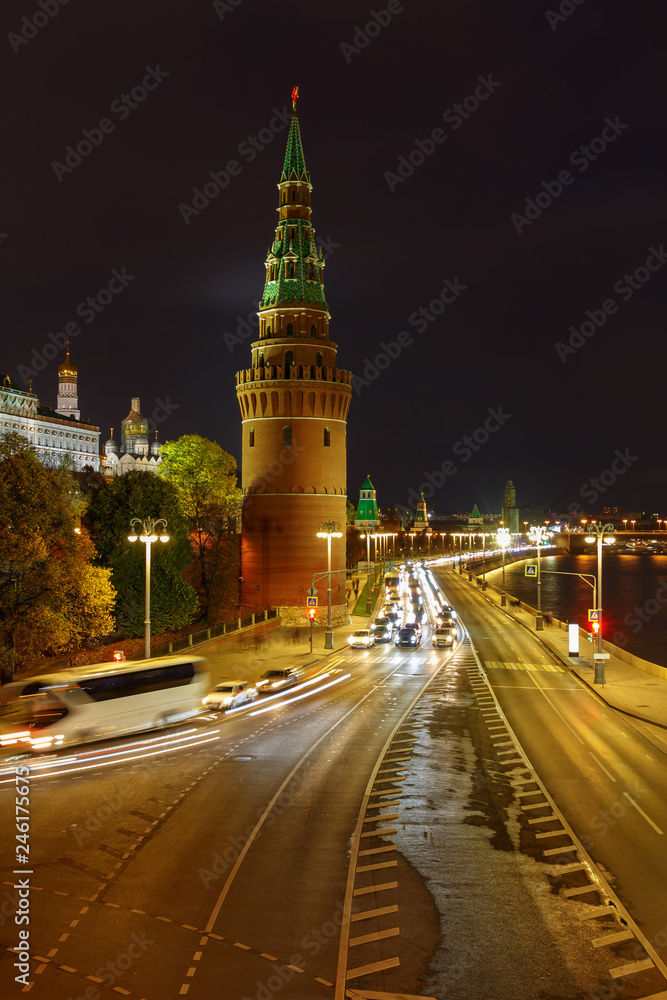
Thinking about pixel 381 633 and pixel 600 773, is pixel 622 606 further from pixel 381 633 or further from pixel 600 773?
A: pixel 600 773

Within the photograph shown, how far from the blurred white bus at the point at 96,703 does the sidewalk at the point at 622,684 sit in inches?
741

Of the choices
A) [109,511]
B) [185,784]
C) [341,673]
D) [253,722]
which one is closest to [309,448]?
[109,511]

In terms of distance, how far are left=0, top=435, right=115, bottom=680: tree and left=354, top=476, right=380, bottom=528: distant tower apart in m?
147

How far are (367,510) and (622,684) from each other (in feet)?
496

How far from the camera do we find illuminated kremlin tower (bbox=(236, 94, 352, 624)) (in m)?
68.0

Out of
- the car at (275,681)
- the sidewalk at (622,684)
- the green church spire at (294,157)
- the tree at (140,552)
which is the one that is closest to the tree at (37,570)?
the car at (275,681)

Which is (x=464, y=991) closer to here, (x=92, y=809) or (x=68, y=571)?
(x=92, y=809)

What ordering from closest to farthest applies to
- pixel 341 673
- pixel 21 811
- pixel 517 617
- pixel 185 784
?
pixel 21 811, pixel 185 784, pixel 341 673, pixel 517 617

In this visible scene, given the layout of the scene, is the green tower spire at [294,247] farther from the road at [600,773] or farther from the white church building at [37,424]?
the white church building at [37,424]

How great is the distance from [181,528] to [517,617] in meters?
37.2

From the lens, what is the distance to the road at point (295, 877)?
A: 12781mm

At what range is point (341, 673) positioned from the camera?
152 feet

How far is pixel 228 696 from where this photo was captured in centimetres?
3538

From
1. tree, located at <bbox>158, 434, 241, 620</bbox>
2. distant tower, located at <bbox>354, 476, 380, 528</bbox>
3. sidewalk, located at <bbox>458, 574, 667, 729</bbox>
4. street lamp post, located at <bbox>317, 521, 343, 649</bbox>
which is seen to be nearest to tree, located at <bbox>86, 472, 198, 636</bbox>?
tree, located at <bbox>158, 434, 241, 620</bbox>
